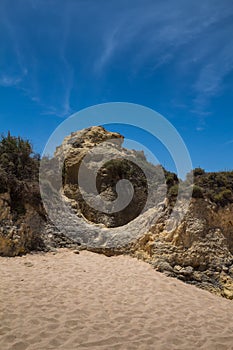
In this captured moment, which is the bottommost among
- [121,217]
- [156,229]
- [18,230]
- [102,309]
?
[102,309]

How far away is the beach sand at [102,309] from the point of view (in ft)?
15.1

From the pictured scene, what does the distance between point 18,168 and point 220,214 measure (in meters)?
9.03

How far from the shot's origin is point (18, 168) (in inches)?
515

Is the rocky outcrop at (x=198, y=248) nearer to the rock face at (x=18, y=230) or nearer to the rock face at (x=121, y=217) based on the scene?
the rock face at (x=121, y=217)

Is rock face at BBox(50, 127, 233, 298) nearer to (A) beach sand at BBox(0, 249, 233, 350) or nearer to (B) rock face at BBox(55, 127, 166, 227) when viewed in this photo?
(B) rock face at BBox(55, 127, 166, 227)

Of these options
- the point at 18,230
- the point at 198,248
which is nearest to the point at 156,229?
the point at 198,248

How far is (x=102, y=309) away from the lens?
611cm

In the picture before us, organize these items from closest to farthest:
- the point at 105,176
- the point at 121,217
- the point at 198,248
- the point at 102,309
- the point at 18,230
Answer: the point at 102,309 → the point at 198,248 → the point at 18,230 → the point at 121,217 → the point at 105,176

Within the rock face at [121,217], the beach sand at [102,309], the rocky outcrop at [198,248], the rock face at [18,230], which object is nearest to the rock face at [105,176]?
the rock face at [121,217]

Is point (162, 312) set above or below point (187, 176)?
below

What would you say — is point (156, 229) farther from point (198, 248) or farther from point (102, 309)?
point (102, 309)

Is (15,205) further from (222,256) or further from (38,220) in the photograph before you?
(222,256)

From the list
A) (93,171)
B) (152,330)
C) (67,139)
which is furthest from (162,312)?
(67,139)

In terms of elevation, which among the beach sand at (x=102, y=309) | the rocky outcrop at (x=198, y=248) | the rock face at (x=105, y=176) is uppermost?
the rock face at (x=105, y=176)
